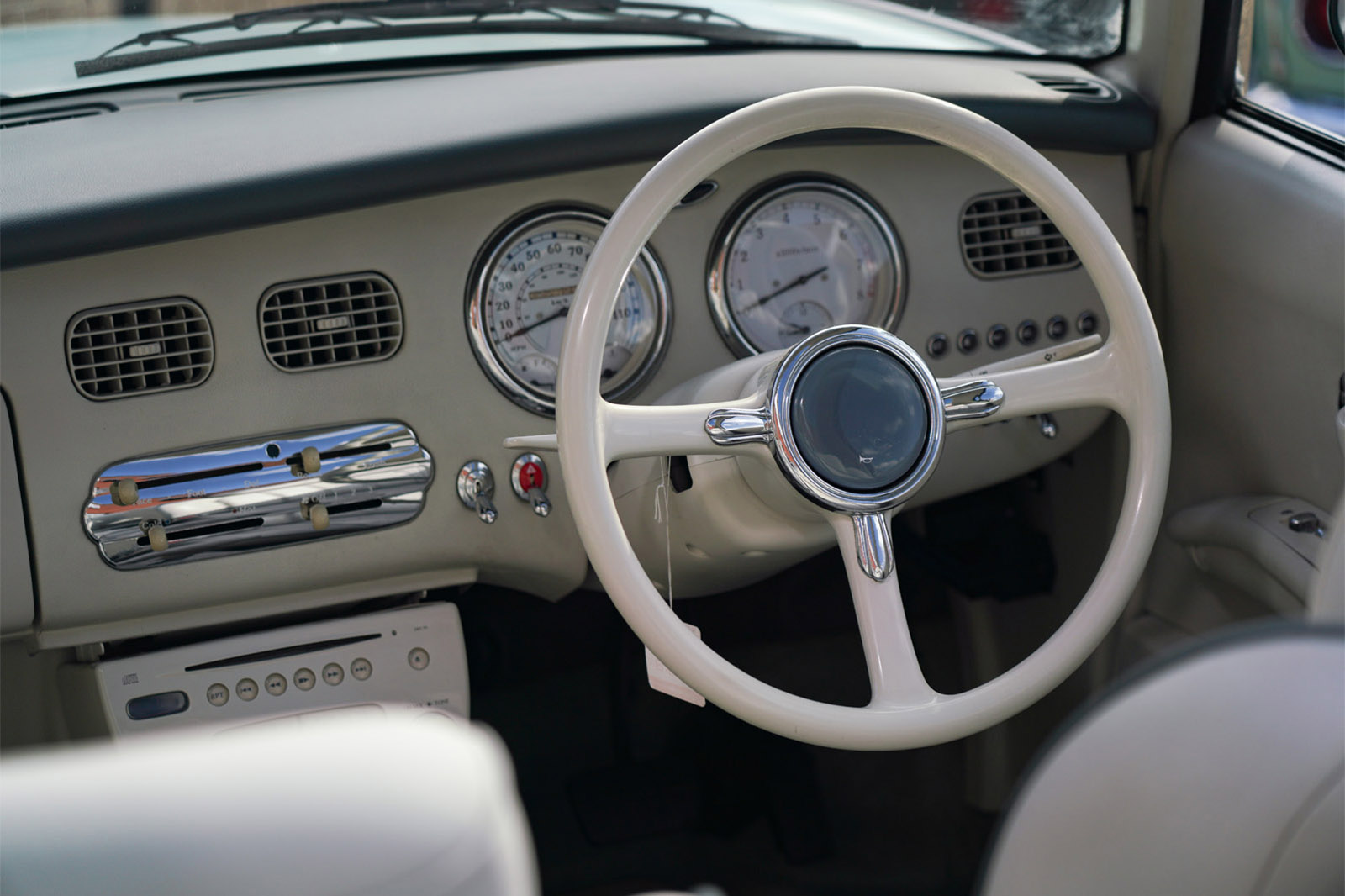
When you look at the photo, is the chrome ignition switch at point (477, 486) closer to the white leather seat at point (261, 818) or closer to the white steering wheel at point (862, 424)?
the white steering wheel at point (862, 424)

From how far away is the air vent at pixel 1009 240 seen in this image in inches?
73.5

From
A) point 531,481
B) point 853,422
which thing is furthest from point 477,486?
point 853,422

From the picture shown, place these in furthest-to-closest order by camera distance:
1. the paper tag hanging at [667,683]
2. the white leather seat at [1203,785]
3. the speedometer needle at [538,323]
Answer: the speedometer needle at [538,323] < the paper tag hanging at [667,683] < the white leather seat at [1203,785]

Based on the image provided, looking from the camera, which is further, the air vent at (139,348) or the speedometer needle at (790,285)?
the speedometer needle at (790,285)

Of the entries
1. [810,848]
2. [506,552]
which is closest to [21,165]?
[506,552]

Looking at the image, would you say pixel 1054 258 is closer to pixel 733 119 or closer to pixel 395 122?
pixel 733 119

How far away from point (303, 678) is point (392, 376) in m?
0.45

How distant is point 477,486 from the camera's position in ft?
5.64

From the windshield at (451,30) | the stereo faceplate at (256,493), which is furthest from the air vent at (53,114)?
the stereo faceplate at (256,493)

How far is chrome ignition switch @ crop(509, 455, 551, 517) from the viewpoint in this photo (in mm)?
1725

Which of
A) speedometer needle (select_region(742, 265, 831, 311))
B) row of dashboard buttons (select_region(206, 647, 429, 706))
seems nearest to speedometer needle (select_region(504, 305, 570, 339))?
speedometer needle (select_region(742, 265, 831, 311))

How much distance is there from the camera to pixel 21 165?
1560 mm

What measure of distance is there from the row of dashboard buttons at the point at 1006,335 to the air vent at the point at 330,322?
762 mm

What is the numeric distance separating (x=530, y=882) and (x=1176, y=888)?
40cm
